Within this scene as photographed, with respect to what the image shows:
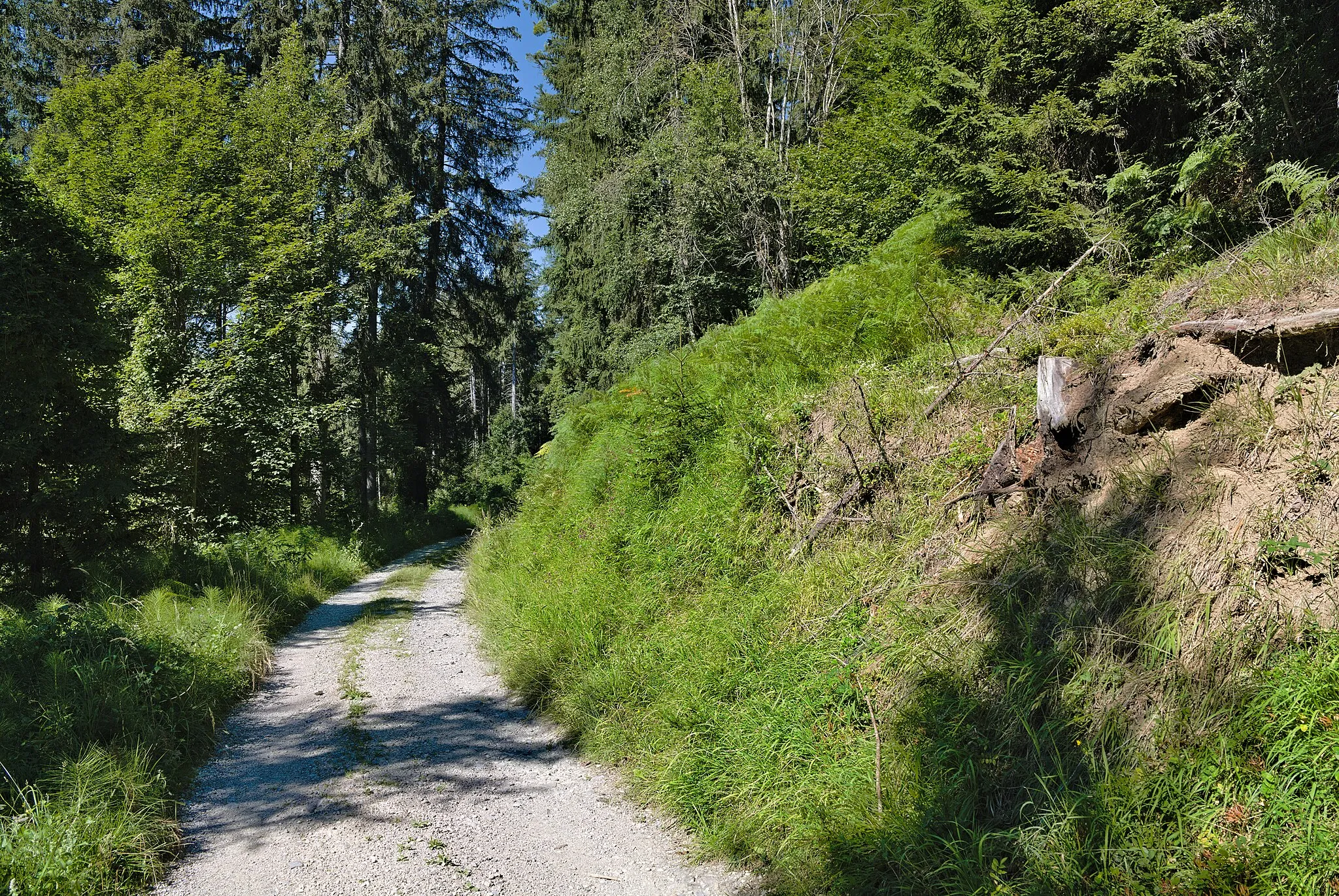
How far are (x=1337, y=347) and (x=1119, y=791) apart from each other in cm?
245

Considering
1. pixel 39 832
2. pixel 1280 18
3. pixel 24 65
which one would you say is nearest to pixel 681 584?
pixel 39 832

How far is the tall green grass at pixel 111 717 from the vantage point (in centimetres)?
420

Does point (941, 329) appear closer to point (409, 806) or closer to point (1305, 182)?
point (1305, 182)

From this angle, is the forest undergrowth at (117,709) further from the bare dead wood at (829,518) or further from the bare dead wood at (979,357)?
the bare dead wood at (979,357)

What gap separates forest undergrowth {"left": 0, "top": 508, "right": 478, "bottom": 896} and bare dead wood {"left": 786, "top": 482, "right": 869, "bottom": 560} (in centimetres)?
462

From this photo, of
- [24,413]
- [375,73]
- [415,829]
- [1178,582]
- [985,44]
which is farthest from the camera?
[375,73]

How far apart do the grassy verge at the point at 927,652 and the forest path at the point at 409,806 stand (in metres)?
0.36

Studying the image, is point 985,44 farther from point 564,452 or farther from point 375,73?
point 375,73

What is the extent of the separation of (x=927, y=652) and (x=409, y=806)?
11.8 ft

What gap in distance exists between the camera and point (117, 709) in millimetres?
5832

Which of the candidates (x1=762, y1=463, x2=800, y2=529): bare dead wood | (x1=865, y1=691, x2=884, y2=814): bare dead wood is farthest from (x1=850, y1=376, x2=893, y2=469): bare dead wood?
(x1=865, y1=691, x2=884, y2=814): bare dead wood

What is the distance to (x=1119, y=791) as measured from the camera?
115 inches

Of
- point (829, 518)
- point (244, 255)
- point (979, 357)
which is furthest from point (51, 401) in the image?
point (979, 357)

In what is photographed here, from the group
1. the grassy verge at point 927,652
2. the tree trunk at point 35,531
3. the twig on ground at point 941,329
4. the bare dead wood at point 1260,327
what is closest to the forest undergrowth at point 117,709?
the tree trunk at point 35,531
